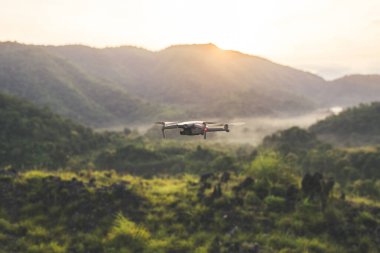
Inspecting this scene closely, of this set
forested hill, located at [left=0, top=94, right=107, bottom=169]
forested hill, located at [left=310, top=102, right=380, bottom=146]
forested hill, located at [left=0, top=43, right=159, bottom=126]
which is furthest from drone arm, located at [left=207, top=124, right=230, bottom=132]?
forested hill, located at [left=0, top=43, right=159, bottom=126]

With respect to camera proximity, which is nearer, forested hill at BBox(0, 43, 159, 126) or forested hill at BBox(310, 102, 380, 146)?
forested hill at BBox(310, 102, 380, 146)

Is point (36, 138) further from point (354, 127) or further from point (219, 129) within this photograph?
point (354, 127)

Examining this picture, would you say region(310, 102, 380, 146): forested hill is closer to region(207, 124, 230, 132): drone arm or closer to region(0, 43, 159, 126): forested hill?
region(0, 43, 159, 126): forested hill

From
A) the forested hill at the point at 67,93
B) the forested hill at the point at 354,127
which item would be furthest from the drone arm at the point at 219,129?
the forested hill at the point at 67,93

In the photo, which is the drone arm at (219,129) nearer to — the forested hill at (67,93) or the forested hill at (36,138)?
the forested hill at (36,138)

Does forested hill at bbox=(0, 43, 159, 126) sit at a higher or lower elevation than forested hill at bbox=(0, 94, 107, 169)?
higher

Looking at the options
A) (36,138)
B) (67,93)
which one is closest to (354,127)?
(36,138)

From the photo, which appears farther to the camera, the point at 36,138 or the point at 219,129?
the point at 36,138
